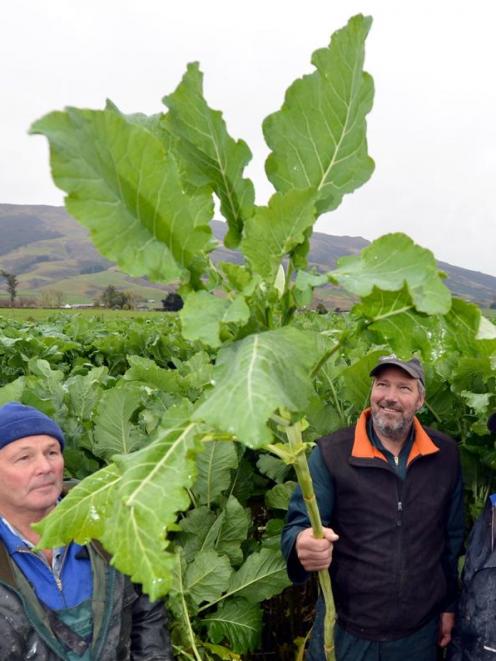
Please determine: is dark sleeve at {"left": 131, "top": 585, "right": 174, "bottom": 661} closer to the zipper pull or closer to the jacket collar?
the zipper pull

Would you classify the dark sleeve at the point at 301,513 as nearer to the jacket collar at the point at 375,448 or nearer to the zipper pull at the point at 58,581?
the jacket collar at the point at 375,448

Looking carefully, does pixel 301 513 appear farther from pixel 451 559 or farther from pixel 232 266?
pixel 232 266

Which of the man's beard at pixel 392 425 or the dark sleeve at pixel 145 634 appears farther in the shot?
the man's beard at pixel 392 425

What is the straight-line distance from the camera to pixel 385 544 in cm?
267

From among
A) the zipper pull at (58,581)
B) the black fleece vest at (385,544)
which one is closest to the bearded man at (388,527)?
the black fleece vest at (385,544)

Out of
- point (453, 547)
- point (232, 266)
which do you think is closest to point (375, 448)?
point (453, 547)

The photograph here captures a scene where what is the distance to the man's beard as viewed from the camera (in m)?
2.73

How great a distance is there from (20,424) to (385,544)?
5.22 ft

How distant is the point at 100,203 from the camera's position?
1.20 meters

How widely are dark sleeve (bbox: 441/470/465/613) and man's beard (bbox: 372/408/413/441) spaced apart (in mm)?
403

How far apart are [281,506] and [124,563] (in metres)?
2.11

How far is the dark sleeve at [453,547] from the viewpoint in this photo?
2840 mm

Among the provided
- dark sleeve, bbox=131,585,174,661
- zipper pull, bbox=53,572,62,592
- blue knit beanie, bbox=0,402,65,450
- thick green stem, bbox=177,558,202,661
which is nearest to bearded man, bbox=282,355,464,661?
thick green stem, bbox=177,558,202,661

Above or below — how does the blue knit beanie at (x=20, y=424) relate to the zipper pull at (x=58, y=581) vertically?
above
